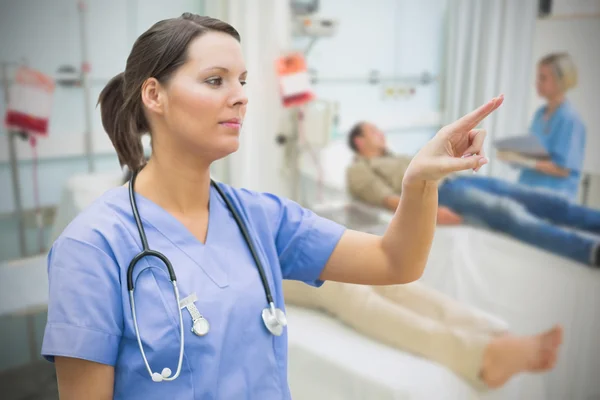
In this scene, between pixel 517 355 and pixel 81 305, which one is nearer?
pixel 81 305

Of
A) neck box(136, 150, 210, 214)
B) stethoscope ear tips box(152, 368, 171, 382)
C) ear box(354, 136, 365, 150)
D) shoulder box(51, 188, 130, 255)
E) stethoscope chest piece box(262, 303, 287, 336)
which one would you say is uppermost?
neck box(136, 150, 210, 214)

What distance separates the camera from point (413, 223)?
1.00 metres

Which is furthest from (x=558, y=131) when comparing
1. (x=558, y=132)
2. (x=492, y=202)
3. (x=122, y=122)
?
(x=122, y=122)

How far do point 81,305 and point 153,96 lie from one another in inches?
13.8

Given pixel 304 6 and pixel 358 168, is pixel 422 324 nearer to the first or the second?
pixel 358 168

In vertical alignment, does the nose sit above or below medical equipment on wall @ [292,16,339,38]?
below

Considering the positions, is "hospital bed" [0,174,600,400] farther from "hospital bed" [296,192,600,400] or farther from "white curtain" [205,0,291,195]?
"white curtain" [205,0,291,195]

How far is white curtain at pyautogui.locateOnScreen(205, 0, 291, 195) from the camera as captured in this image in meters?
1.86

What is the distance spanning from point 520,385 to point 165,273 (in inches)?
56.1

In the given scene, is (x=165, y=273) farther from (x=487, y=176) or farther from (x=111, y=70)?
(x=487, y=176)

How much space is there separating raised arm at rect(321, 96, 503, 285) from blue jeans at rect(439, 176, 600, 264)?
121 centimetres

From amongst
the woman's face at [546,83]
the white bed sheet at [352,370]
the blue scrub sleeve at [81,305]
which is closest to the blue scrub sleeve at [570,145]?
the woman's face at [546,83]

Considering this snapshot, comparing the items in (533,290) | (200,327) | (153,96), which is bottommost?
(533,290)

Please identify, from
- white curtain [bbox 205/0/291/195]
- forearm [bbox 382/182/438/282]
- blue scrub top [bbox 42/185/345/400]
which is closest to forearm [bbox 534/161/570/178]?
white curtain [bbox 205/0/291/195]
